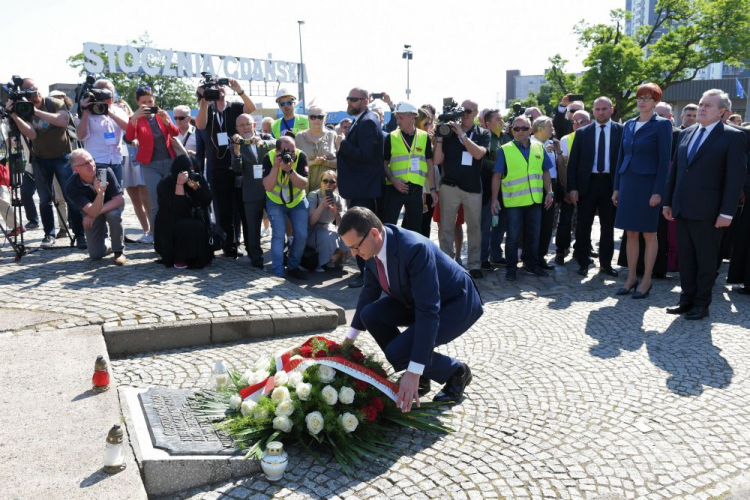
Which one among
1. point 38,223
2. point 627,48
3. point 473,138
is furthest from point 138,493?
point 627,48

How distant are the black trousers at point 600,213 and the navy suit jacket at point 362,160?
8.79 ft

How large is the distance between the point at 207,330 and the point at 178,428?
189 cm

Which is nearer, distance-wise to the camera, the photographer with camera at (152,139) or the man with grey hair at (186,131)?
the photographer with camera at (152,139)

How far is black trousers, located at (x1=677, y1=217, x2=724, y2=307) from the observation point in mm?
5949

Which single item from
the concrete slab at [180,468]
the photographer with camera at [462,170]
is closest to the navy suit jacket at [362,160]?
the photographer with camera at [462,170]

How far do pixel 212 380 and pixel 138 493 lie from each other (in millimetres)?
1208

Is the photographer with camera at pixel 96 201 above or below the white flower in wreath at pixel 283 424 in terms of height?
above

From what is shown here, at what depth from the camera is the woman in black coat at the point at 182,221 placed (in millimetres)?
7098

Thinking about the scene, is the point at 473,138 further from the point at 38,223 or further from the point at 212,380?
the point at 38,223

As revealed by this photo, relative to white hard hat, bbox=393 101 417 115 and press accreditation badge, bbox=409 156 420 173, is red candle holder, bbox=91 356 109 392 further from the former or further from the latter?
white hard hat, bbox=393 101 417 115

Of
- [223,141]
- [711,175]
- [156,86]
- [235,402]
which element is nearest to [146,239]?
[223,141]

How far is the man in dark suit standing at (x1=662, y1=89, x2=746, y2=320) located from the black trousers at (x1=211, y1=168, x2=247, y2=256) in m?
5.19

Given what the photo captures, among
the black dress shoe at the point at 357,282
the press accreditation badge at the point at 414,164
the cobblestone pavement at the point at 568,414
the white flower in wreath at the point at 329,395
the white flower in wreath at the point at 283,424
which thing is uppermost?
the press accreditation badge at the point at 414,164

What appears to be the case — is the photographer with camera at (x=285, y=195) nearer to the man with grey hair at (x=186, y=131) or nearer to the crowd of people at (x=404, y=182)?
the crowd of people at (x=404, y=182)
